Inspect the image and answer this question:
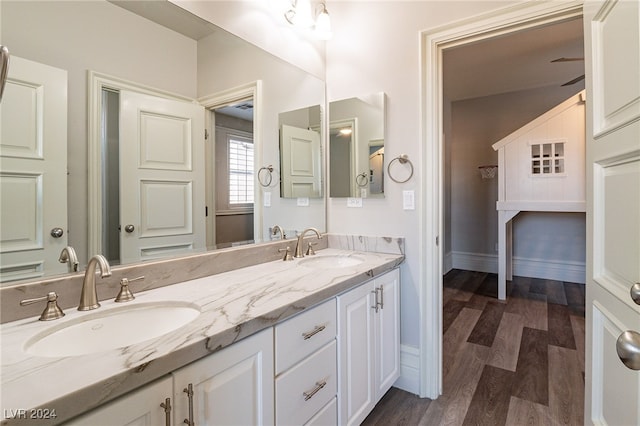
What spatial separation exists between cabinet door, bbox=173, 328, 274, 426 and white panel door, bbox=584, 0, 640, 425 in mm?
868

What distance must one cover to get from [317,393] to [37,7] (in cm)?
161

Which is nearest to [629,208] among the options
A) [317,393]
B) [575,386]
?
[317,393]

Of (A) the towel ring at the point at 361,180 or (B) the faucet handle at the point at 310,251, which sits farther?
(A) the towel ring at the point at 361,180

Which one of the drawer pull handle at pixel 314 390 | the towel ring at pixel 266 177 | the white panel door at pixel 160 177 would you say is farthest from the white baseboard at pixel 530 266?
the white panel door at pixel 160 177

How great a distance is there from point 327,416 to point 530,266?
419 cm

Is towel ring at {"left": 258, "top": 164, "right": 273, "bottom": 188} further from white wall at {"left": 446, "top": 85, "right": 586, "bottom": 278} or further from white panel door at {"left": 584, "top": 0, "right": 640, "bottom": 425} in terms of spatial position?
white wall at {"left": 446, "top": 85, "right": 586, "bottom": 278}

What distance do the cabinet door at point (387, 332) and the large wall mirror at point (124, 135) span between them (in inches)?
30.1

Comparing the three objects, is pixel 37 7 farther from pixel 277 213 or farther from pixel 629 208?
pixel 629 208

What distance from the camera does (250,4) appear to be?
5.53 feet

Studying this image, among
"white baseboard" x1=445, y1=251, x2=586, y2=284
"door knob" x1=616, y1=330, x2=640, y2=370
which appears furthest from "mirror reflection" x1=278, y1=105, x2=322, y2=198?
"white baseboard" x1=445, y1=251, x2=586, y2=284

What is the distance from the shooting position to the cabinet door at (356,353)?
1357mm

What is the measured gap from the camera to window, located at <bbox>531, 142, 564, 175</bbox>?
344 cm

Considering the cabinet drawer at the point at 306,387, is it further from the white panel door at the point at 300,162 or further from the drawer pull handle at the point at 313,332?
the white panel door at the point at 300,162

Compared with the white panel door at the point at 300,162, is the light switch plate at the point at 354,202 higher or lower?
lower
